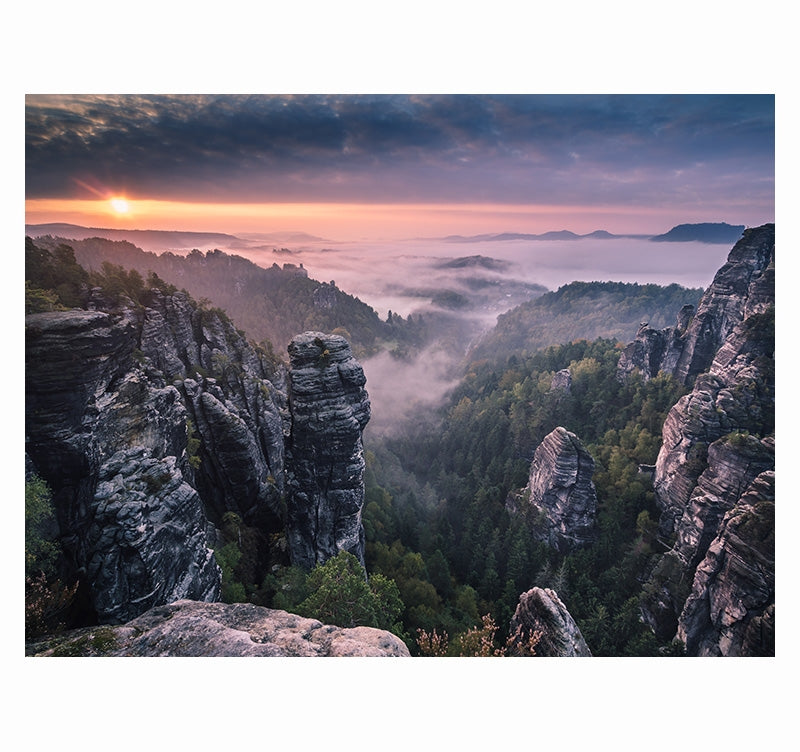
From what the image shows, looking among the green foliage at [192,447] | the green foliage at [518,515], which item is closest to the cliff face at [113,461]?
the green foliage at [192,447]

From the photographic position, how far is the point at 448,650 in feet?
25.8

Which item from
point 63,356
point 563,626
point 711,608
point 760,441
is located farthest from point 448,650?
point 760,441

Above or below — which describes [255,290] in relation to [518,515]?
above

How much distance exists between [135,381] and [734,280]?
25136mm

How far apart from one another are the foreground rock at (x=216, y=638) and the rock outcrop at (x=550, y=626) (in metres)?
3.50

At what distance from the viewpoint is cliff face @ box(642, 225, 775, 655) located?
8.98m

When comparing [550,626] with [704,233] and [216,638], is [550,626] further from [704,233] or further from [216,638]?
[704,233]

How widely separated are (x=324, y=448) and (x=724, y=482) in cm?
1352

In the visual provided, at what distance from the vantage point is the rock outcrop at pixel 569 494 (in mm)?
19016

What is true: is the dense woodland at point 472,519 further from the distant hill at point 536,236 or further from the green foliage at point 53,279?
the distant hill at point 536,236

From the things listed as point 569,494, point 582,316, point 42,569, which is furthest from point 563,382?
point 582,316

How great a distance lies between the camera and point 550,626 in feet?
27.8
